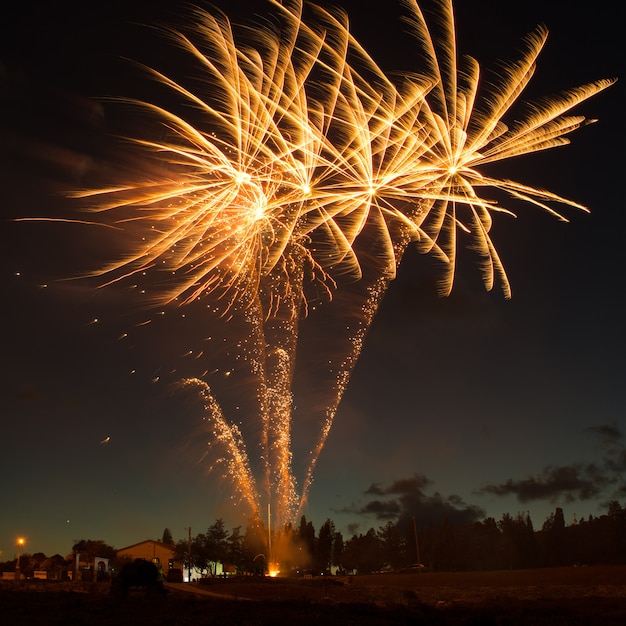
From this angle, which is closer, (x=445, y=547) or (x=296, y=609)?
(x=296, y=609)

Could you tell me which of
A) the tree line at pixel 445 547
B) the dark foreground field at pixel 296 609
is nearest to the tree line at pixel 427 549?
the tree line at pixel 445 547

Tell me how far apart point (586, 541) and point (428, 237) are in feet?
293

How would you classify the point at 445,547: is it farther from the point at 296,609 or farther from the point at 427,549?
the point at 296,609

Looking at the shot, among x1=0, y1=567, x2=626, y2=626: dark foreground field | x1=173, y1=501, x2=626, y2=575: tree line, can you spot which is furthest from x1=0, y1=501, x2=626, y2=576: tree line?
x1=0, y1=567, x2=626, y2=626: dark foreground field

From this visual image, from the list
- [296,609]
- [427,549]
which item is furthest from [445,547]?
[296,609]

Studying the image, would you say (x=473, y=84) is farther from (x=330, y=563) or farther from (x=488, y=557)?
(x=330, y=563)

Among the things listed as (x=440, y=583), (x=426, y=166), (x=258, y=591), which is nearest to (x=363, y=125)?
(x=426, y=166)

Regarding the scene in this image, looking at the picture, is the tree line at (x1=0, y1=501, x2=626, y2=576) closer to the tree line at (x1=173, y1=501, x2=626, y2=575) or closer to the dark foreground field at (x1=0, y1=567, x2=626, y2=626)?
the tree line at (x1=173, y1=501, x2=626, y2=575)

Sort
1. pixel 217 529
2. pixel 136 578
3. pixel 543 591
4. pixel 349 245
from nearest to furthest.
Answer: pixel 349 245 < pixel 136 578 < pixel 543 591 < pixel 217 529

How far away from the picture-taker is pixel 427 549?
352 feet

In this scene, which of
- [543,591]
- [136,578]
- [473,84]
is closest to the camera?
[473,84]

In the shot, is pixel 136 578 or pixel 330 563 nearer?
pixel 136 578

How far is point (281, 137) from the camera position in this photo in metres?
18.0

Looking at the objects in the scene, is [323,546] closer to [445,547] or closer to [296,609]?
[445,547]
